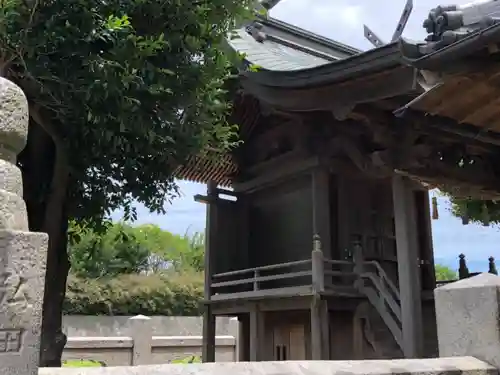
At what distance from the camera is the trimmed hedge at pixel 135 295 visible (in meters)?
24.2

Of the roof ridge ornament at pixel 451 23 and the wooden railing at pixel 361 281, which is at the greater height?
the roof ridge ornament at pixel 451 23

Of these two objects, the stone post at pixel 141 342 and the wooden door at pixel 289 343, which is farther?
the stone post at pixel 141 342

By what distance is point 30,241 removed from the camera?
2215mm

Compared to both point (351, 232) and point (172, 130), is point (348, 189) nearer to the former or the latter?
point (351, 232)

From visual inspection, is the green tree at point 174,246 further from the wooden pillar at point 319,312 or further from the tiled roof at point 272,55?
the wooden pillar at point 319,312

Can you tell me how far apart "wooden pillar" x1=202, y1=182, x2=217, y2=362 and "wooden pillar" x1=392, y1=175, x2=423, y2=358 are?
16.5 feet

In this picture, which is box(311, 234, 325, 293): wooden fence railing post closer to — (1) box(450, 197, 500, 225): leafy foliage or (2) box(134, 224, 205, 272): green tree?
(1) box(450, 197, 500, 225): leafy foliage

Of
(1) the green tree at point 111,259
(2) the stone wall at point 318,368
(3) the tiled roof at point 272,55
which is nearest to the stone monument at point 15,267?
(2) the stone wall at point 318,368

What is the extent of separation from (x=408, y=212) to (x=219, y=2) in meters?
4.59

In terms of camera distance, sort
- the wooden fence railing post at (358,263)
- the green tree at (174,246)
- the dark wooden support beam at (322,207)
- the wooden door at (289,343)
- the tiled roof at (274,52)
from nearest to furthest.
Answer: the wooden fence railing post at (358,263) < the dark wooden support beam at (322,207) < the wooden door at (289,343) < the tiled roof at (274,52) < the green tree at (174,246)

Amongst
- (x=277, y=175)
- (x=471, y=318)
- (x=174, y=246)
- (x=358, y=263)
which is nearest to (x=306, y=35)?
(x=277, y=175)

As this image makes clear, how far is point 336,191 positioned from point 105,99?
253 inches

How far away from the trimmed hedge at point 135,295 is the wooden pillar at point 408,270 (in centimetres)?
1497

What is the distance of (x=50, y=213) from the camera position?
23.5ft
